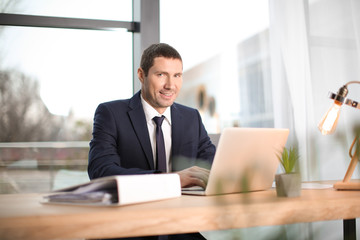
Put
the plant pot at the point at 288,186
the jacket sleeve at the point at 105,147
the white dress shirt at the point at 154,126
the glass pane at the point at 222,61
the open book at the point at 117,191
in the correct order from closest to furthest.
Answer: the open book at the point at 117,191
the plant pot at the point at 288,186
the jacket sleeve at the point at 105,147
the white dress shirt at the point at 154,126
the glass pane at the point at 222,61

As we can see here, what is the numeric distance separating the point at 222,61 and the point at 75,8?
1.26 m

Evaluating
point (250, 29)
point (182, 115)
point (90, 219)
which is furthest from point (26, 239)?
point (250, 29)

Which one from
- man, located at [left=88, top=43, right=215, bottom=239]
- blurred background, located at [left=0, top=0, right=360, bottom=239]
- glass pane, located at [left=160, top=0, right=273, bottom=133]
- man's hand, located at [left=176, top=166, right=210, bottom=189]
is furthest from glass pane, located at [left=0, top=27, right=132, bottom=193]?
man's hand, located at [left=176, top=166, right=210, bottom=189]

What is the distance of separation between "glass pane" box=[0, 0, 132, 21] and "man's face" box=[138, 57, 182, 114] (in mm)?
1327

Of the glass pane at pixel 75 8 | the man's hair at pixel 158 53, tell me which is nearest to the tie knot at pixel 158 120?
the man's hair at pixel 158 53

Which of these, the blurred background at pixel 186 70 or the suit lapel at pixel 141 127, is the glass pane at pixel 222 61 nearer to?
the blurred background at pixel 186 70

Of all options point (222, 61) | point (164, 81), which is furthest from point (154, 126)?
point (222, 61)

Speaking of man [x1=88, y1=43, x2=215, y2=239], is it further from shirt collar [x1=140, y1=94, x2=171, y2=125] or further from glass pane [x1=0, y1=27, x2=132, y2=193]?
glass pane [x1=0, y1=27, x2=132, y2=193]

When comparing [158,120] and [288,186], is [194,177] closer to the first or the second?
[288,186]

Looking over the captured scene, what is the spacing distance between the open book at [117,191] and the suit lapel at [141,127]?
91 centimetres

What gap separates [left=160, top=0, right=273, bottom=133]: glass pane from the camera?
3.34 metres

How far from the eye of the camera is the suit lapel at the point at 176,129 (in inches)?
79.7

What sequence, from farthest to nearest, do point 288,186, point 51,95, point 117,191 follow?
point 51,95 < point 288,186 < point 117,191

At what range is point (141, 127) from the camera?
79.4 inches
